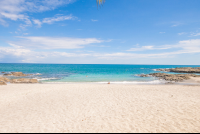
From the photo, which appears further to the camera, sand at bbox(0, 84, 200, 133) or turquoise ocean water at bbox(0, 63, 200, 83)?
turquoise ocean water at bbox(0, 63, 200, 83)

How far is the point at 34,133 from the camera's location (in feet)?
19.2

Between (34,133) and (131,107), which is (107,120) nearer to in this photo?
(131,107)

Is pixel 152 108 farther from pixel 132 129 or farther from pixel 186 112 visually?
pixel 132 129

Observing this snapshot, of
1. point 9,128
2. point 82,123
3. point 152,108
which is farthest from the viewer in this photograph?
point 152,108

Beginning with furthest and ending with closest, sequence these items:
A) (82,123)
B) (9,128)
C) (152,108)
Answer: (152,108), (82,123), (9,128)

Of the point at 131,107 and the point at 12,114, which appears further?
the point at 131,107

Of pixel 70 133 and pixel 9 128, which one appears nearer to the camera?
pixel 70 133

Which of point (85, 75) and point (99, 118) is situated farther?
point (85, 75)

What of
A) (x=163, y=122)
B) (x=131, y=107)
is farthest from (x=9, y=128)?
(x=163, y=122)

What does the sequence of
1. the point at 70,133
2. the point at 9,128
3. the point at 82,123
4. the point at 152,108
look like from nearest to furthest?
the point at 70,133 < the point at 9,128 < the point at 82,123 < the point at 152,108

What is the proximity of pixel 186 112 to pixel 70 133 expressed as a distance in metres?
8.06

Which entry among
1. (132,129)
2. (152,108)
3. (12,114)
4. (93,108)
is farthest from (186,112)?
(12,114)

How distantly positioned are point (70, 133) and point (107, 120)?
2.39 meters

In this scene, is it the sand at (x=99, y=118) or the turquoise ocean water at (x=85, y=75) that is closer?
the sand at (x=99, y=118)
